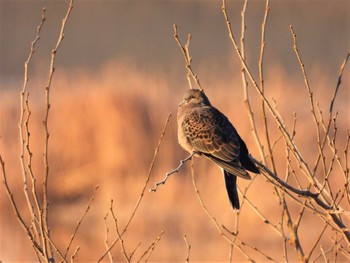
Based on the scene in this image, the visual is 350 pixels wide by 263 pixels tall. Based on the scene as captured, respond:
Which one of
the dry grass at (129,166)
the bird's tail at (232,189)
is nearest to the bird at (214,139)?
the bird's tail at (232,189)

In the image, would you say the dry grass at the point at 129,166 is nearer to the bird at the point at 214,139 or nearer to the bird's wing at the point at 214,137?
the bird at the point at 214,139

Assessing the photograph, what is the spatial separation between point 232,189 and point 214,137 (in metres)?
0.32

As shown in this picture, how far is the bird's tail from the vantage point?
5477 mm

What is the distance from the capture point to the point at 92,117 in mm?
11039

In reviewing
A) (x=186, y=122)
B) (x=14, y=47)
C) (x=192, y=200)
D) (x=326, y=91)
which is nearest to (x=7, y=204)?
(x=192, y=200)

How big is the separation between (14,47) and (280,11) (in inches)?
230

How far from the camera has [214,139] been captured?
565cm

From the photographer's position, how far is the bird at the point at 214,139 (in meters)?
5.39

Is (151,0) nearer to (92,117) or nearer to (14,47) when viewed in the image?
(14,47)

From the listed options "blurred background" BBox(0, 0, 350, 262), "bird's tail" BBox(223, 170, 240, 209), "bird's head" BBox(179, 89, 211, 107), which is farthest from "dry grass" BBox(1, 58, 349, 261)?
"bird's tail" BBox(223, 170, 240, 209)

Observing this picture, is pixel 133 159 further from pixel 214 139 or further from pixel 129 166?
pixel 214 139

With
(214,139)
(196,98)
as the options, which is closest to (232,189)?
(214,139)

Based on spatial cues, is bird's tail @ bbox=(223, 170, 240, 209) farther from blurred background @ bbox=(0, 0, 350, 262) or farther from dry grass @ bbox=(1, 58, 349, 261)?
dry grass @ bbox=(1, 58, 349, 261)

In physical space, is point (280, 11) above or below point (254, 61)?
above
